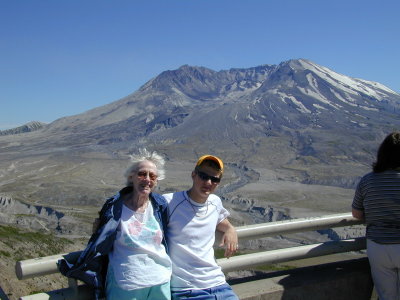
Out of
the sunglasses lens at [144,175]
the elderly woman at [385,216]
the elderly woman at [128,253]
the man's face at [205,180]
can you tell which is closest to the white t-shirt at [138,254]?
the elderly woman at [128,253]

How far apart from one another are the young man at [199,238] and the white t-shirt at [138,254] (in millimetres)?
167

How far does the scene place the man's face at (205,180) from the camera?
385cm

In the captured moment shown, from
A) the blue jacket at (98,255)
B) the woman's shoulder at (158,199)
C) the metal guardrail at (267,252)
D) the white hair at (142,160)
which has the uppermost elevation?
the white hair at (142,160)

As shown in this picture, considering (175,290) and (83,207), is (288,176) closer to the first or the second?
(83,207)

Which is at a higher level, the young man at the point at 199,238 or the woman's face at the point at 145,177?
the woman's face at the point at 145,177

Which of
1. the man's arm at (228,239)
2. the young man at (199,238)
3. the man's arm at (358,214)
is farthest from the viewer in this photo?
the man's arm at (358,214)

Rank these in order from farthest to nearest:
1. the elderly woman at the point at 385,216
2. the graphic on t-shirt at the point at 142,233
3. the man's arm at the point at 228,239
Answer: the elderly woman at the point at 385,216 < the man's arm at the point at 228,239 < the graphic on t-shirt at the point at 142,233

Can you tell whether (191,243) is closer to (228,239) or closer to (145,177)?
(228,239)

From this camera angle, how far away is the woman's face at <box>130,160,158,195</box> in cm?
364

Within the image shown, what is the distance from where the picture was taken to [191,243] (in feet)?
12.2

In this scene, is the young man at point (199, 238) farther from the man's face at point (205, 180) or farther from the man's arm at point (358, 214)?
the man's arm at point (358, 214)

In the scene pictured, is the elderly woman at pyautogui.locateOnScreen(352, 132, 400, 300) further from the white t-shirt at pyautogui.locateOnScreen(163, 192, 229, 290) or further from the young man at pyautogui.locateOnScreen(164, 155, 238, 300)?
the white t-shirt at pyautogui.locateOnScreen(163, 192, 229, 290)

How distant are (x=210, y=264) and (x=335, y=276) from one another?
5.12ft

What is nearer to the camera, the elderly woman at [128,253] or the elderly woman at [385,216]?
the elderly woman at [128,253]
